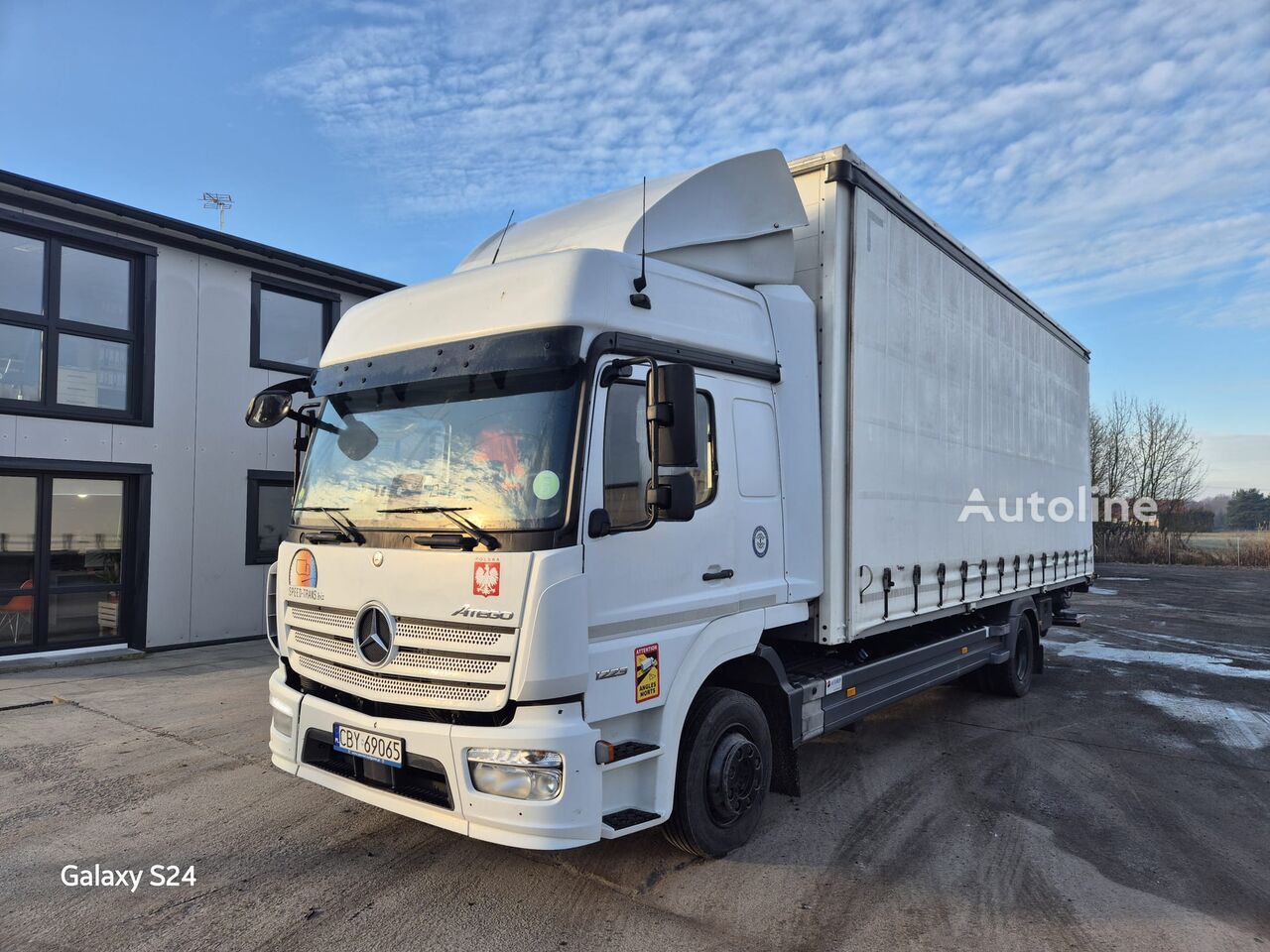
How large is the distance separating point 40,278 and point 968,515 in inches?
408

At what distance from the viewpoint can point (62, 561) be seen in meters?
9.34

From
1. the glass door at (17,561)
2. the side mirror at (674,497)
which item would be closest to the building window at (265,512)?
the glass door at (17,561)

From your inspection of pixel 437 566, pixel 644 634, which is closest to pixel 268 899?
pixel 437 566

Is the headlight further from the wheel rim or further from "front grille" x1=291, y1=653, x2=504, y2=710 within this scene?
the wheel rim

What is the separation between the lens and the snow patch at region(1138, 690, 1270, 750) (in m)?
6.80

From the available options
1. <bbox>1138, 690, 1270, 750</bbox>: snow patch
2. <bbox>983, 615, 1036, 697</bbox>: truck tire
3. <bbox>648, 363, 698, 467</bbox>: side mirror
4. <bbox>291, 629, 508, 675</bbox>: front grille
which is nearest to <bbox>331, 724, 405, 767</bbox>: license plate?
<bbox>291, 629, 508, 675</bbox>: front grille

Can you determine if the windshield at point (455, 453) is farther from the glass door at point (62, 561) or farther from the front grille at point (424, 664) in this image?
the glass door at point (62, 561)

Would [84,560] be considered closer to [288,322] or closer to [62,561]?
[62,561]

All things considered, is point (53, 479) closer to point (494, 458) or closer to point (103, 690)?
point (103, 690)

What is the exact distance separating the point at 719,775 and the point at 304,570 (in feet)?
7.54

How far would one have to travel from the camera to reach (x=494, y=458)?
134 inches

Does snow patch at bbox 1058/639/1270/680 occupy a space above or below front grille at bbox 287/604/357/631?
below

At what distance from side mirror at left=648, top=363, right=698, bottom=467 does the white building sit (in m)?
8.92

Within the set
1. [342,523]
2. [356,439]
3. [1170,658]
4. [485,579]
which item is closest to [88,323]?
[356,439]
